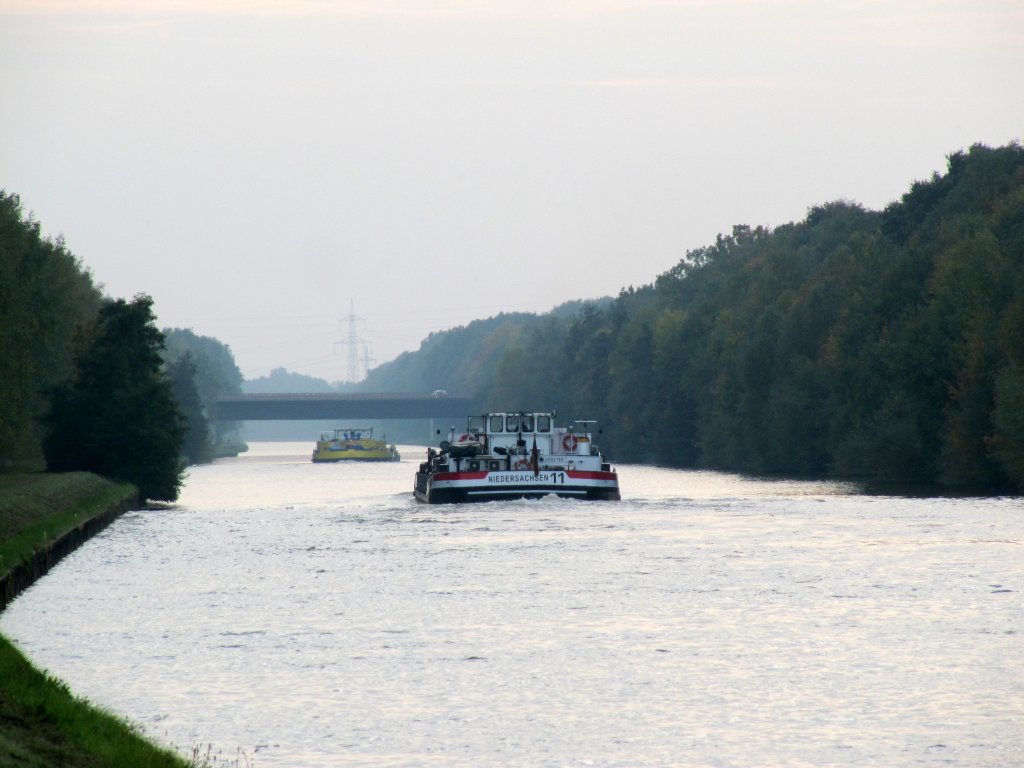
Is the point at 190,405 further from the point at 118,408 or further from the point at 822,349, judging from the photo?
the point at 118,408

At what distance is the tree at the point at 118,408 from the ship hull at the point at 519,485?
13.2 meters

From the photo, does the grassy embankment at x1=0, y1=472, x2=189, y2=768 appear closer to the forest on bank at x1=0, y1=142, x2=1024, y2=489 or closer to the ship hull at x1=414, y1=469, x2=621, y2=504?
the forest on bank at x1=0, y1=142, x2=1024, y2=489

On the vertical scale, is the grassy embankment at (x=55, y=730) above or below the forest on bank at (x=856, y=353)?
below

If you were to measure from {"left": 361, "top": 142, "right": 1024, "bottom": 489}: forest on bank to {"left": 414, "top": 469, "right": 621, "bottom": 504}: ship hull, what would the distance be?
17.8 meters

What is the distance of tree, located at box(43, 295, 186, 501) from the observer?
70938mm

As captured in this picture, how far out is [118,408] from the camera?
7119 cm

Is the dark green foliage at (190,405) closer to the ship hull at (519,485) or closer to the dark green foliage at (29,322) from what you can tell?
the dark green foliage at (29,322)

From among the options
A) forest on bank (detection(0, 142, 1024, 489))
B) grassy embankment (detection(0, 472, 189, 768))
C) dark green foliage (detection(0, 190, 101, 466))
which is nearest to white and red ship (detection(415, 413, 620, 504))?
forest on bank (detection(0, 142, 1024, 489))

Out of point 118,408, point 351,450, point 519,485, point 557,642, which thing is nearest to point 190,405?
point 351,450

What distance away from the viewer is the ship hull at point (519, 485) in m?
66.7

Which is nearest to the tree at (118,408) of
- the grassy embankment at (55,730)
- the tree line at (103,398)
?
the tree line at (103,398)

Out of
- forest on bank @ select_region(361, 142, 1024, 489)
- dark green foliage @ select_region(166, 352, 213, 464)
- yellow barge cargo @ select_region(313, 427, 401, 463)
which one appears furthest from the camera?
yellow barge cargo @ select_region(313, 427, 401, 463)

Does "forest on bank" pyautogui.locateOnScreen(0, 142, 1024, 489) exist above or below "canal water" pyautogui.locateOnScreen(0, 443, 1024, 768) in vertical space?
above

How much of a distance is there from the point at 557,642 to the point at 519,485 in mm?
39362
